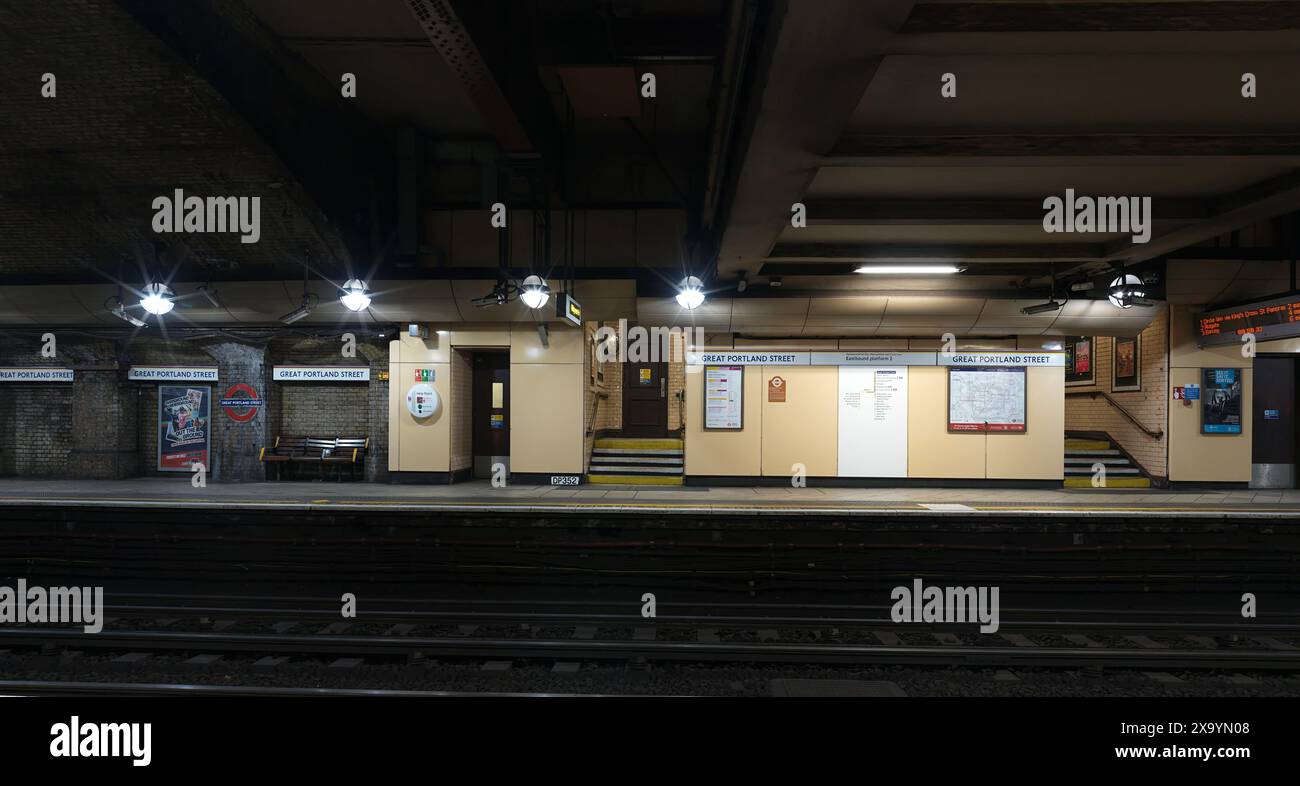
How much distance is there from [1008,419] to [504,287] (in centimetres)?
925

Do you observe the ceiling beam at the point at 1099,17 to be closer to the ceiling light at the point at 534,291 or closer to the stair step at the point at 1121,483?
the ceiling light at the point at 534,291

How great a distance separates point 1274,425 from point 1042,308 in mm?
6148

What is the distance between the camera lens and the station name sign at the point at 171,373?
1252 centimetres

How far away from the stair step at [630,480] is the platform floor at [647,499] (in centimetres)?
57

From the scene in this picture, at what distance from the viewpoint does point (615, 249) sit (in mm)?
11008

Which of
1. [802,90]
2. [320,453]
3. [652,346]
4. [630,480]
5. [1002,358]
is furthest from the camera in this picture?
[652,346]

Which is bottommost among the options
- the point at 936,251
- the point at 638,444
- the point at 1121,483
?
the point at 1121,483

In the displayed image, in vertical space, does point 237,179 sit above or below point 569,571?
above

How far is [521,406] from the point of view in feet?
38.0

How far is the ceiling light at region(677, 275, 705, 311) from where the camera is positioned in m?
9.55

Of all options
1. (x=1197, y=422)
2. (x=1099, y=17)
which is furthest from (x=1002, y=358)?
(x=1099, y=17)

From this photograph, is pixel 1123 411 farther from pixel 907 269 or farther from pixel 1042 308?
pixel 907 269
